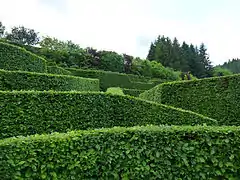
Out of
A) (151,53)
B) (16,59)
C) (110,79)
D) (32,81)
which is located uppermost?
(151,53)

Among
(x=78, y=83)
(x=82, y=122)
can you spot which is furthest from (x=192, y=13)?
(x=82, y=122)

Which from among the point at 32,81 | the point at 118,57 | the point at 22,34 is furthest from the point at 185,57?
the point at 32,81

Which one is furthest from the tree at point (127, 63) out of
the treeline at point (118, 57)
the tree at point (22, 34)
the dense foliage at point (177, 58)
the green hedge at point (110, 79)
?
the dense foliage at point (177, 58)

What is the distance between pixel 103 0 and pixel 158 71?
800 inches

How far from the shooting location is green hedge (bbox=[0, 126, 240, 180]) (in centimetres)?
336

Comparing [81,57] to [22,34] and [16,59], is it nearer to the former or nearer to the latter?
[22,34]

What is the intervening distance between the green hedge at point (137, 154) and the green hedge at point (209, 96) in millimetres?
5160

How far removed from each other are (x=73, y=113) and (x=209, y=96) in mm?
5323

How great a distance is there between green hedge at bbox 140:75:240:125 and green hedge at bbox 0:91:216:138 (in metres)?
2.31

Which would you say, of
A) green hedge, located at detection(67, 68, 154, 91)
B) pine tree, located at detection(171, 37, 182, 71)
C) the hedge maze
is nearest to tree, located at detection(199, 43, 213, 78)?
pine tree, located at detection(171, 37, 182, 71)

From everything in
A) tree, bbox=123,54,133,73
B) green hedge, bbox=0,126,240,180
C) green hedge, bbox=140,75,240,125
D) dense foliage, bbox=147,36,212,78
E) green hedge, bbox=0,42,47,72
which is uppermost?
dense foliage, bbox=147,36,212,78

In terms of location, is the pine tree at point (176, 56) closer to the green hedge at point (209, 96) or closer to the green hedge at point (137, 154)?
the green hedge at point (209, 96)

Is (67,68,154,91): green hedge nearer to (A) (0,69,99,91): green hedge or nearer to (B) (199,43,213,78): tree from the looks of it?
(A) (0,69,99,91): green hedge

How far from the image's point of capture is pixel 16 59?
31.5 ft
